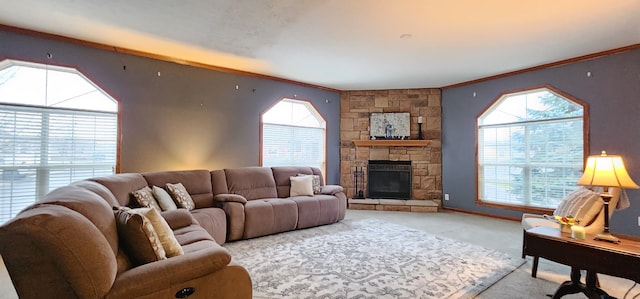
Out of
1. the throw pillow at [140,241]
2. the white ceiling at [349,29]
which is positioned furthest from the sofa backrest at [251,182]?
the throw pillow at [140,241]

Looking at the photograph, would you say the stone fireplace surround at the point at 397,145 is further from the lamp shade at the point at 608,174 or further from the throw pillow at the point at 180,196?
the lamp shade at the point at 608,174

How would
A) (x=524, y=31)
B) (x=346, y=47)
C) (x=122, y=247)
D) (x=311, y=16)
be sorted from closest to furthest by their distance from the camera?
(x=122, y=247), (x=311, y=16), (x=524, y=31), (x=346, y=47)

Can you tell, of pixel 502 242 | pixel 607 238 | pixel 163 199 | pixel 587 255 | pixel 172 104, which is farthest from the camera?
pixel 172 104

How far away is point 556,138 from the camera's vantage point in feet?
14.9

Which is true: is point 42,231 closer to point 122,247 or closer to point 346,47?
point 122,247

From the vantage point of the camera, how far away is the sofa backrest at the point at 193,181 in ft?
12.0

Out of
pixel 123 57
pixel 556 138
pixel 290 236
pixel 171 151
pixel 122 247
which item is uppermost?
pixel 123 57

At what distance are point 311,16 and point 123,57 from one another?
9.42ft

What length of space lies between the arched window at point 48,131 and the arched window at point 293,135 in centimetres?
240

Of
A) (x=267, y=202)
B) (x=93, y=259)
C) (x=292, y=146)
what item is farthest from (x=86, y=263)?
(x=292, y=146)

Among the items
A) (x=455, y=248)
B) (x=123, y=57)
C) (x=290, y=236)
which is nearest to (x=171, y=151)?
(x=123, y=57)

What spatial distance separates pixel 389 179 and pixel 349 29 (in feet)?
12.3

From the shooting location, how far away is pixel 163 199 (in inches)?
129

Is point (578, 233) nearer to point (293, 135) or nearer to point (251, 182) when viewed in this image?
point (251, 182)
